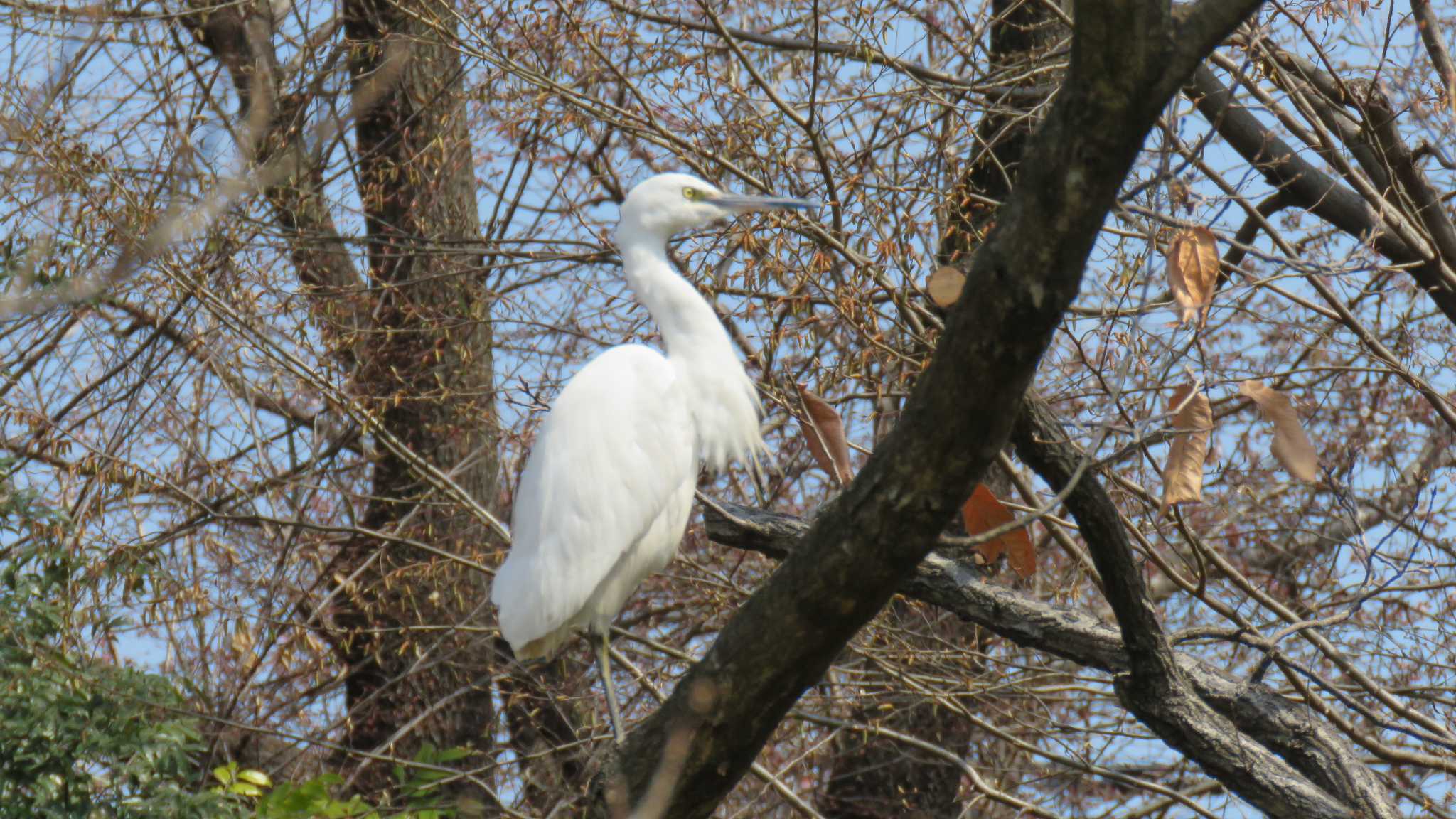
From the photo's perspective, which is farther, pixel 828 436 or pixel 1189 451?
pixel 828 436

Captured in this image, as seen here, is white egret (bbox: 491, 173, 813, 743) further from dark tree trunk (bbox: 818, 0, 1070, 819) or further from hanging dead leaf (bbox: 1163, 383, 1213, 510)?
hanging dead leaf (bbox: 1163, 383, 1213, 510)

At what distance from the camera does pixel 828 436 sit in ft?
11.6

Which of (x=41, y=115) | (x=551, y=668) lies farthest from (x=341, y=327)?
(x=551, y=668)

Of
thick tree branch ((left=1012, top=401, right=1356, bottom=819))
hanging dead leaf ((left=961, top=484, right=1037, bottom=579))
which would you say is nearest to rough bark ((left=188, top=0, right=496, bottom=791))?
hanging dead leaf ((left=961, top=484, right=1037, bottom=579))

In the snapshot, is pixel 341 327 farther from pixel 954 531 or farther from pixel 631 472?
pixel 954 531

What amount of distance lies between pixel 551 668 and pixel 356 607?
0.89 m

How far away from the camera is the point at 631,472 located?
168 inches

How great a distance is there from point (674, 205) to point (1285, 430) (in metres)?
1.99

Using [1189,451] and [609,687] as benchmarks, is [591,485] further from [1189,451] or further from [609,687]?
[1189,451]

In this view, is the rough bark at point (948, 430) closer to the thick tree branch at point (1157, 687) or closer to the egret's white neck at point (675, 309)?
the thick tree branch at point (1157, 687)

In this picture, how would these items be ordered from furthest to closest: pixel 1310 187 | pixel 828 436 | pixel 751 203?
pixel 1310 187 → pixel 751 203 → pixel 828 436

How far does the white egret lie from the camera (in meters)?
4.20

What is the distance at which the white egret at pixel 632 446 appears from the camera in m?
4.20

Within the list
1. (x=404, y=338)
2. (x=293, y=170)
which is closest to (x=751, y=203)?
(x=293, y=170)
